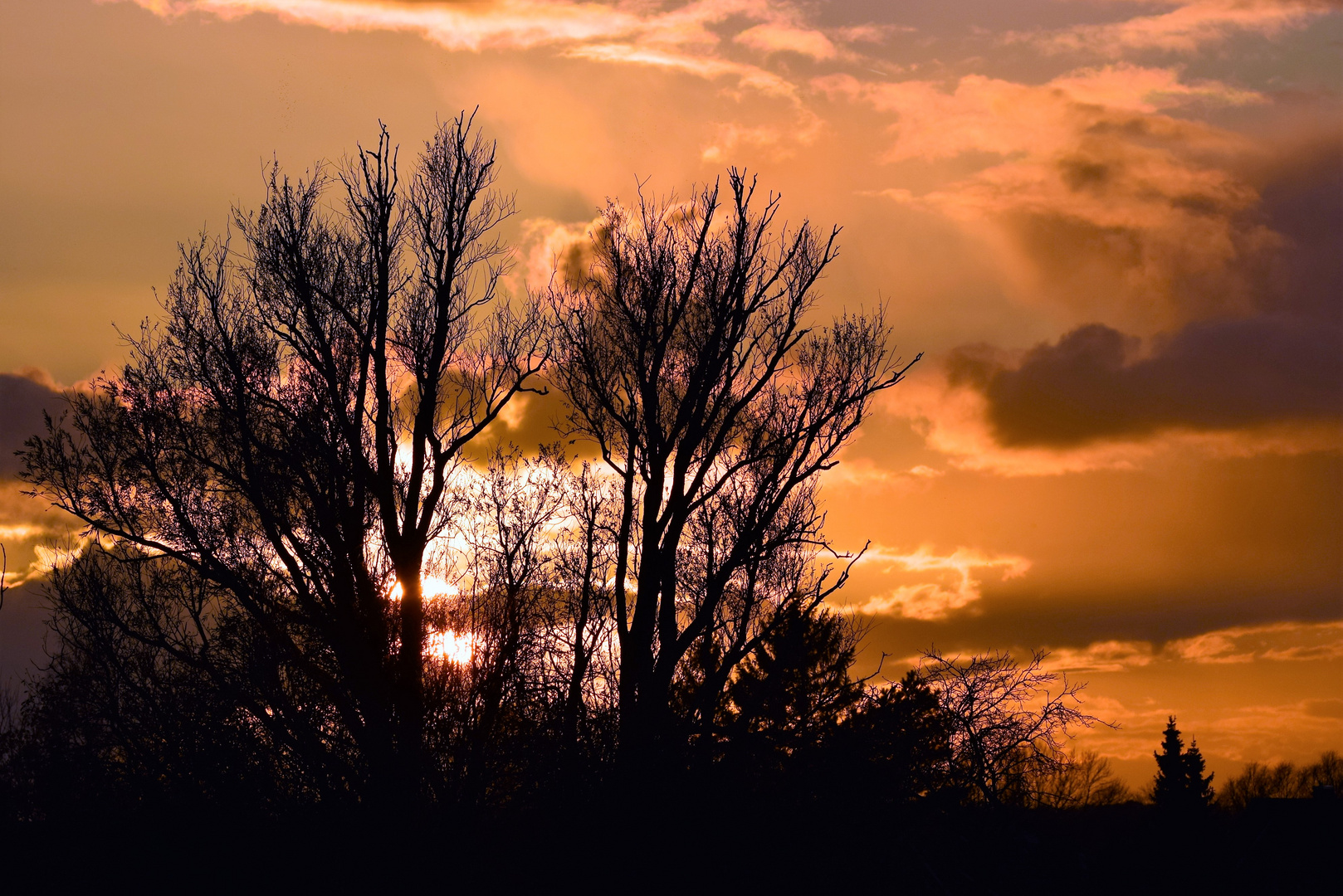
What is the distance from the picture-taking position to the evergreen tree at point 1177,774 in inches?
2377

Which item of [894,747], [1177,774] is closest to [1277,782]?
[1177,774]

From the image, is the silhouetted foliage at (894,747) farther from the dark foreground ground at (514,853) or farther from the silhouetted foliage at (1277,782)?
the silhouetted foliage at (1277,782)

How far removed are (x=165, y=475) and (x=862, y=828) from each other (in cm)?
1394

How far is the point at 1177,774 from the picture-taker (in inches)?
2486

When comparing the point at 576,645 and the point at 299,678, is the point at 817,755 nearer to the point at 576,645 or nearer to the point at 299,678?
the point at 576,645

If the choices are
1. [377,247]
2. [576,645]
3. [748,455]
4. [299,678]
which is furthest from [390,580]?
[748,455]

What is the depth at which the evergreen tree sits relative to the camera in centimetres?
6038

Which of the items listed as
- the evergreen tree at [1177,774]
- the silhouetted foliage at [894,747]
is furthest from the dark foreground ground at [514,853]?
the evergreen tree at [1177,774]

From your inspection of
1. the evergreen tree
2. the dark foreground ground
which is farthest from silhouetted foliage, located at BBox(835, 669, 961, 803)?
the evergreen tree

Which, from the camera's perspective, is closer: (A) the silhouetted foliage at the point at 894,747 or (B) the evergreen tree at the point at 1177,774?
(A) the silhouetted foliage at the point at 894,747

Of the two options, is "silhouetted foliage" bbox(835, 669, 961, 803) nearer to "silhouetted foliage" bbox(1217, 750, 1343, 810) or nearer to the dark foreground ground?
the dark foreground ground

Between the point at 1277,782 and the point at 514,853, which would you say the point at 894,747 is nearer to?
the point at 514,853

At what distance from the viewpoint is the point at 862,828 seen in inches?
574

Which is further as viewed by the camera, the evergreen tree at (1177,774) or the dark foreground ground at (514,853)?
the evergreen tree at (1177,774)
